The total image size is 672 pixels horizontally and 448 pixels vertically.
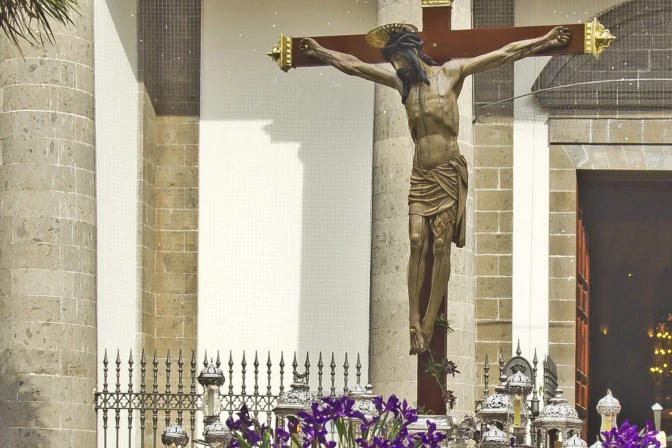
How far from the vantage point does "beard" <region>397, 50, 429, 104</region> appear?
9.23 m

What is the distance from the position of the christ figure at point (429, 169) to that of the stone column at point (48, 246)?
6.51 meters

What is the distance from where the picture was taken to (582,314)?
18.4 meters

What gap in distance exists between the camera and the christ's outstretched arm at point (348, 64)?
32.1ft

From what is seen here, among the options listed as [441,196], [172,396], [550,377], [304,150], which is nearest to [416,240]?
[441,196]

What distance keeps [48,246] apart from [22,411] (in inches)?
58.5

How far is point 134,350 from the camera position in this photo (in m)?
18.0

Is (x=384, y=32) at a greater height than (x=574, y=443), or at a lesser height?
greater

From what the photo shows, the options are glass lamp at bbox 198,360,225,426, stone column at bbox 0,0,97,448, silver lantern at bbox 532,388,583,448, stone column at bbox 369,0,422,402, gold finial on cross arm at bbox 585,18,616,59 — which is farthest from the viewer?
stone column at bbox 369,0,422,402

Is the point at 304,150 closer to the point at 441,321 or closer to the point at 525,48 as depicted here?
the point at 525,48

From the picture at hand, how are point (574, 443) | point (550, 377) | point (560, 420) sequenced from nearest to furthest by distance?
point (574, 443) → point (560, 420) → point (550, 377)

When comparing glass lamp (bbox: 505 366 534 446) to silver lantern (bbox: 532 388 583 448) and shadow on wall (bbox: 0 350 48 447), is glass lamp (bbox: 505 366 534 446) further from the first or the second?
shadow on wall (bbox: 0 350 48 447)

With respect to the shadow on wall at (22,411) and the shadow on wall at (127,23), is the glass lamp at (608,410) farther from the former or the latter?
the shadow on wall at (127,23)

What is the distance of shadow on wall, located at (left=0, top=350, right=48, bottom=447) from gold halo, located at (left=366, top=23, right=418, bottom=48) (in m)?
6.50

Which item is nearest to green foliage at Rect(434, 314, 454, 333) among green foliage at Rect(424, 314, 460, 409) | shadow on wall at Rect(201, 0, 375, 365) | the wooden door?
green foliage at Rect(424, 314, 460, 409)
